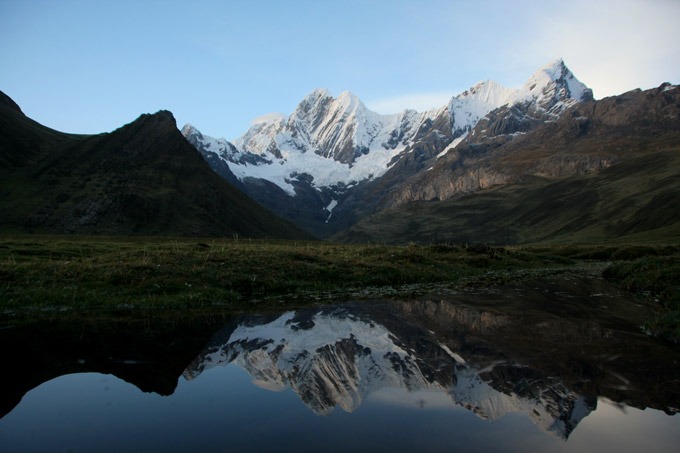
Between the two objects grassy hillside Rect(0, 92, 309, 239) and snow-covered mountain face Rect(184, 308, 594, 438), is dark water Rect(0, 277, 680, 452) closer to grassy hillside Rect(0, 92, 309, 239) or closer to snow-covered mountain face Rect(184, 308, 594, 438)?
snow-covered mountain face Rect(184, 308, 594, 438)

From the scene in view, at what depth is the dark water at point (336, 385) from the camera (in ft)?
34.2

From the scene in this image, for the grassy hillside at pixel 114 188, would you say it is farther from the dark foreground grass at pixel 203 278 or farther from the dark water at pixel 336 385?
the dark water at pixel 336 385

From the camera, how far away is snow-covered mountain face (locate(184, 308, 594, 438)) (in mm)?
12180

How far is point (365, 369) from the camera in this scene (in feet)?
50.2

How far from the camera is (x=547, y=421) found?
36.6ft

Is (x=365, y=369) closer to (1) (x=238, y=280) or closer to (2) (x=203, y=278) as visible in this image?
(1) (x=238, y=280)

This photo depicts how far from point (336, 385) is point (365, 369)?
171cm

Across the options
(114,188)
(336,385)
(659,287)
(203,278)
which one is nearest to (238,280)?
(203,278)

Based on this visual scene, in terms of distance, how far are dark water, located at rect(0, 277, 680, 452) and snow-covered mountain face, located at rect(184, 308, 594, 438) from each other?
6cm

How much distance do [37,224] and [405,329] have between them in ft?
444

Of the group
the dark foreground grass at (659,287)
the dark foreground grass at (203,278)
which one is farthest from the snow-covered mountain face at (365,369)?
the dark foreground grass at (659,287)

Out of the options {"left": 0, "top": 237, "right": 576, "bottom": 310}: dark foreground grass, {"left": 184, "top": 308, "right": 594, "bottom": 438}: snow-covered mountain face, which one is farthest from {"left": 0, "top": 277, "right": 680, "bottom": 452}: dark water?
{"left": 0, "top": 237, "right": 576, "bottom": 310}: dark foreground grass

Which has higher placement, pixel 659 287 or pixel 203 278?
pixel 659 287

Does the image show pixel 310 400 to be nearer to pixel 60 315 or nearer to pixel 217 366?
pixel 217 366
